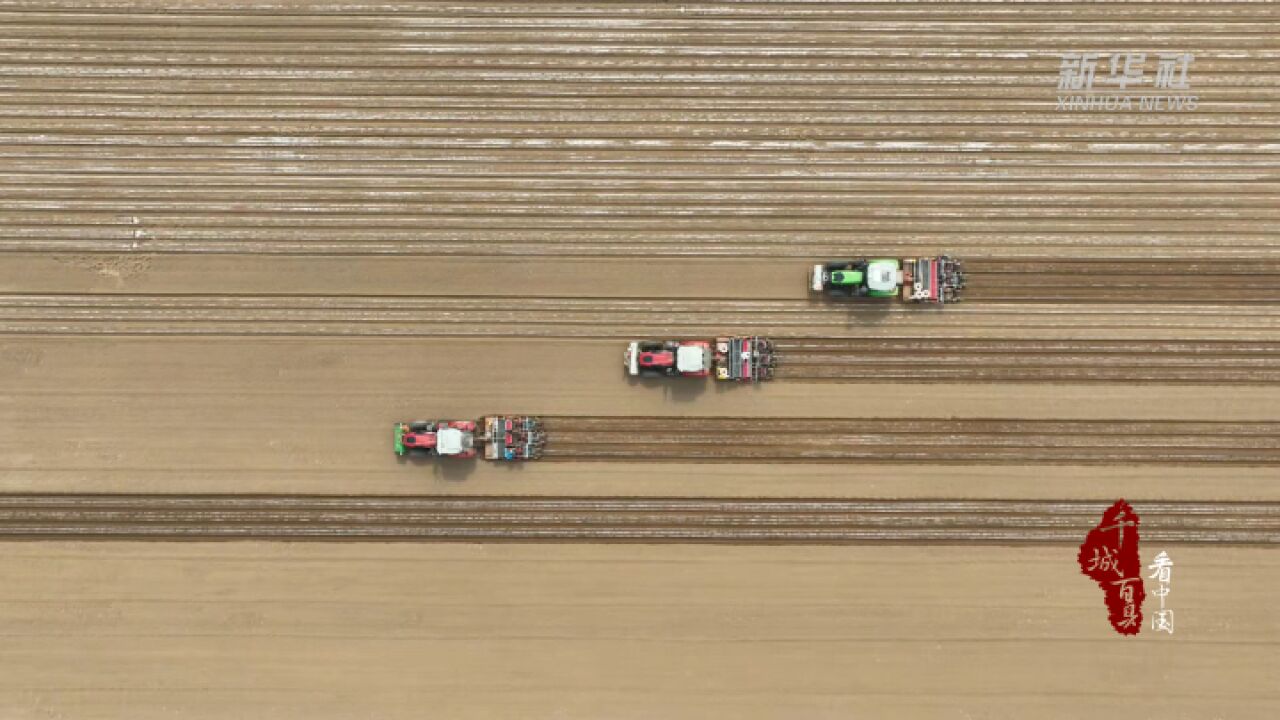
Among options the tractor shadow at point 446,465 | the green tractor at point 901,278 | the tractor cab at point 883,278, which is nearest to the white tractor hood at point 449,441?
the tractor shadow at point 446,465

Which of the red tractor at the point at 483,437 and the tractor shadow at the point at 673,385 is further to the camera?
the tractor shadow at the point at 673,385

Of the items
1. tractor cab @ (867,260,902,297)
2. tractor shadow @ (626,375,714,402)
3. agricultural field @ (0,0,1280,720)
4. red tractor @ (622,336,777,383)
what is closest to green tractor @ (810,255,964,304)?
tractor cab @ (867,260,902,297)

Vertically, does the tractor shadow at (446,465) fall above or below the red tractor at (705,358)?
below

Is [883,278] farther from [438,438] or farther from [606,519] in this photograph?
[438,438]

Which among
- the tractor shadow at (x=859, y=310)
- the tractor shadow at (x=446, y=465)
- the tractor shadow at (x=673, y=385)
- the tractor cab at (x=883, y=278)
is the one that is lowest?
the tractor shadow at (x=446, y=465)

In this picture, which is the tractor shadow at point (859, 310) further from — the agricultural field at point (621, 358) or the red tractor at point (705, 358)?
the red tractor at point (705, 358)

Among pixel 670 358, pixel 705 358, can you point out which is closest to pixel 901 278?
pixel 705 358

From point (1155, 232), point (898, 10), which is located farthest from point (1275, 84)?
point (898, 10)

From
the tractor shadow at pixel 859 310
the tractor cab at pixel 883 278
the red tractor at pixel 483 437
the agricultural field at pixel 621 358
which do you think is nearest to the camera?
the tractor cab at pixel 883 278

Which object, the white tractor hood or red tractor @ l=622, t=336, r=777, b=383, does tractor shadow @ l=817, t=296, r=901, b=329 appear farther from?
the white tractor hood
